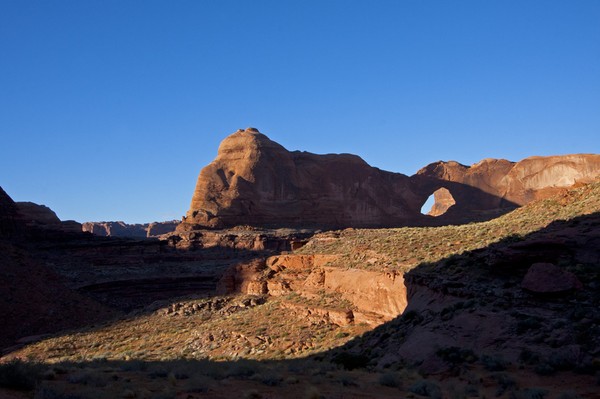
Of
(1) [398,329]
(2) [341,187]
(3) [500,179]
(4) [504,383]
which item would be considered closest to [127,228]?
(2) [341,187]

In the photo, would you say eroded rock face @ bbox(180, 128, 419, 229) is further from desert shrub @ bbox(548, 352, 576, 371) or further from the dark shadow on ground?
desert shrub @ bbox(548, 352, 576, 371)

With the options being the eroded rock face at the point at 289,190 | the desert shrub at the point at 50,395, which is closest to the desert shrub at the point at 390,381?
the desert shrub at the point at 50,395

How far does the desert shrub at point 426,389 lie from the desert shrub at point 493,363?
149cm

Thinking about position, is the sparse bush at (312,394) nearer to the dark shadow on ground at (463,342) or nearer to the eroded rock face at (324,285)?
the dark shadow on ground at (463,342)

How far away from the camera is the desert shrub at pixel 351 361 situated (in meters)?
14.9

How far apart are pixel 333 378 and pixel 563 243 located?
8.08 m

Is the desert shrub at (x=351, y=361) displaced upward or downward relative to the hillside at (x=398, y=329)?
downward

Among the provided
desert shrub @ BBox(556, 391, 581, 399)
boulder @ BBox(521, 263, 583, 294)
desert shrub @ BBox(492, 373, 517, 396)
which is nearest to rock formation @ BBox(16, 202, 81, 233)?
boulder @ BBox(521, 263, 583, 294)

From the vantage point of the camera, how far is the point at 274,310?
82.5ft

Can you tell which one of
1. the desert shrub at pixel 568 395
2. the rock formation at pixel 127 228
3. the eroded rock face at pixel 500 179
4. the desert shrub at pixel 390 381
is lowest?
the desert shrub at pixel 390 381

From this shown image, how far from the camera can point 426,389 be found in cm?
999

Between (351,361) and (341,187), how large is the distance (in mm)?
68085

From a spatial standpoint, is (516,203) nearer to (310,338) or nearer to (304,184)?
(304,184)

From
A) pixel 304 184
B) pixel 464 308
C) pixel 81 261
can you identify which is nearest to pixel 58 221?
pixel 81 261
